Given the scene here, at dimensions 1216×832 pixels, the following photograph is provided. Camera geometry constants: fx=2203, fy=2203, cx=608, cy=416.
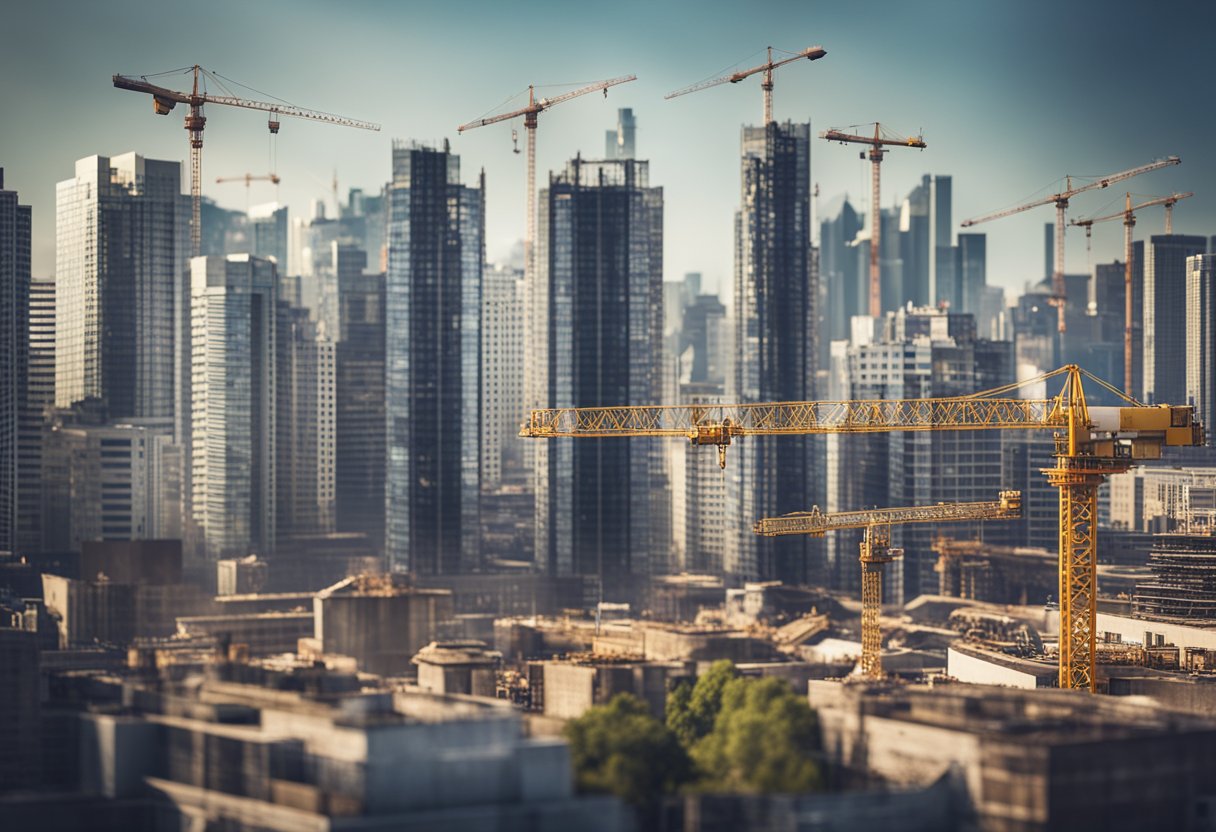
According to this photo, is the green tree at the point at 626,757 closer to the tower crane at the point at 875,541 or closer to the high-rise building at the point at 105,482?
the tower crane at the point at 875,541

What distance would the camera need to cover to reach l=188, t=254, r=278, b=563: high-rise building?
158000mm

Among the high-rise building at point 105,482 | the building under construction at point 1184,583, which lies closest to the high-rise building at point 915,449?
the building under construction at point 1184,583

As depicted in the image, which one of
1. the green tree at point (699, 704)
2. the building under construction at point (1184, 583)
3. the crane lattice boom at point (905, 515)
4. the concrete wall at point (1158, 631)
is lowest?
the green tree at point (699, 704)

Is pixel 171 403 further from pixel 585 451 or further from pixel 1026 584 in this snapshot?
pixel 1026 584

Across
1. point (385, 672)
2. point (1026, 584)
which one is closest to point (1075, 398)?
point (385, 672)

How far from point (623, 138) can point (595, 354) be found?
29904 millimetres

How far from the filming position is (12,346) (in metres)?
142

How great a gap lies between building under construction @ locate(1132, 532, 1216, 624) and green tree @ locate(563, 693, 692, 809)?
4540 cm

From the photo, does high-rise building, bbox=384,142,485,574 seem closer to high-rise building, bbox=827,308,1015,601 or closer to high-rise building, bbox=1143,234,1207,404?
high-rise building, bbox=827,308,1015,601

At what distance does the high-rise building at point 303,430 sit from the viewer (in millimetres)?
166000

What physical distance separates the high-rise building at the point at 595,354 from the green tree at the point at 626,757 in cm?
8175

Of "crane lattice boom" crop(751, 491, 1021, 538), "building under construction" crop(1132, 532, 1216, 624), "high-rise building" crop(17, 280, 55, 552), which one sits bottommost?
"building under construction" crop(1132, 532, 1216, 624)

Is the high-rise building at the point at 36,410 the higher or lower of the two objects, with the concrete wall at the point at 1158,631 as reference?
higher

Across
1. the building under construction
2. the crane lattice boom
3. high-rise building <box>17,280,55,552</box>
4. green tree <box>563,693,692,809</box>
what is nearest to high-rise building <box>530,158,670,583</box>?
the crane lattice boom
